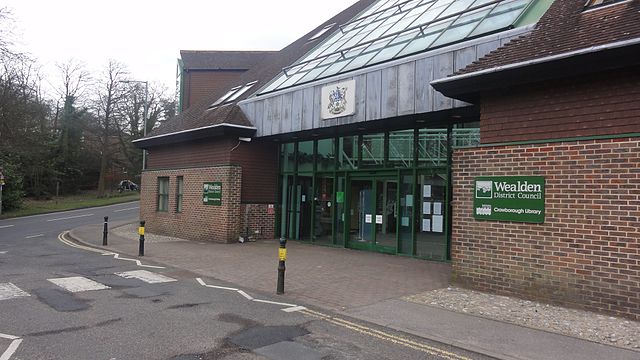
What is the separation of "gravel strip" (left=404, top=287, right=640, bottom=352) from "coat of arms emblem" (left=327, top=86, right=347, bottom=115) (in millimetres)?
6127

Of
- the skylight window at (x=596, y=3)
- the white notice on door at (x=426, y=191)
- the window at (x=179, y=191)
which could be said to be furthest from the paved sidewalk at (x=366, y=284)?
the skylight window at (x=596, y=3)

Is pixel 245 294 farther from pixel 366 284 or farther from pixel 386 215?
pixel 386 215

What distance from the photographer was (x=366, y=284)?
29.9 ft

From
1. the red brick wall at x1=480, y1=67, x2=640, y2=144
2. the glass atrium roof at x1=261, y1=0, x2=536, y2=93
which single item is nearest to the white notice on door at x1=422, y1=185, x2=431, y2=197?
the glass atrium roof at x1=261, y1=0, x2=536, y2=93

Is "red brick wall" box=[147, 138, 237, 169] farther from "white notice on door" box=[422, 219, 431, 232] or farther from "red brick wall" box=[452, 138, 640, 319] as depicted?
"red brick wall" box=[452, 138, 640, 319]

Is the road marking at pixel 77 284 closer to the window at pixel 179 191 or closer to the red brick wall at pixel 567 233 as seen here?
the red brick wall at pixel 567 233

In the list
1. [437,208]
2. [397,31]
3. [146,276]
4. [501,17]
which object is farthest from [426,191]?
[146,276]

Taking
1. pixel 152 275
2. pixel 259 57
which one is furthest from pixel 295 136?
pixel 259 57

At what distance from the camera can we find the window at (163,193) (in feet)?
64.8

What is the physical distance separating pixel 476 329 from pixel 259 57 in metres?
25.5

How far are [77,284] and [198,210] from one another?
8.45 m

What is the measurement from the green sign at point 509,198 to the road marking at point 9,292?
774 cm

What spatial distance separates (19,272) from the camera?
10062mm

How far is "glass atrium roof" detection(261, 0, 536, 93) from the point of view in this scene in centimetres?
1095
